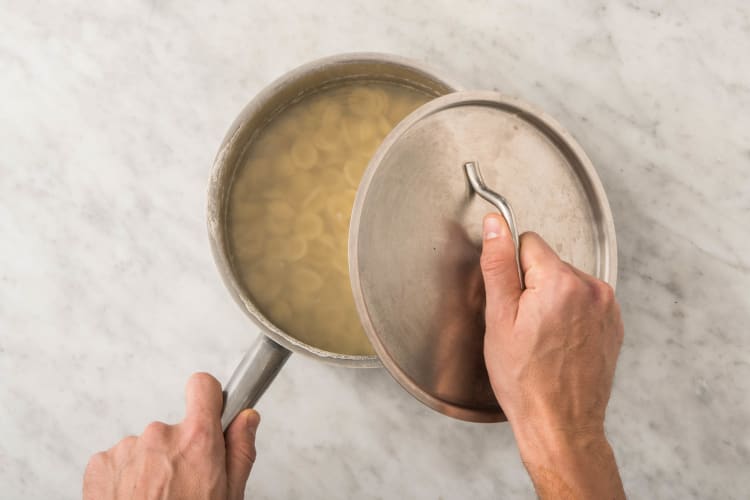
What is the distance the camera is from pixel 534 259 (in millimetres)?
606

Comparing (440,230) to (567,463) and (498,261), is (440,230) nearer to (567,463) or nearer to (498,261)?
(498,261)

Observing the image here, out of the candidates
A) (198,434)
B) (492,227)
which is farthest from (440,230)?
(198,434)

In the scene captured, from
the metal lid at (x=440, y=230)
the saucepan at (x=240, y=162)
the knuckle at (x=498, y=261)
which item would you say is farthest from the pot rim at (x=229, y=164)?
the knuckle at (x=498, y=261)

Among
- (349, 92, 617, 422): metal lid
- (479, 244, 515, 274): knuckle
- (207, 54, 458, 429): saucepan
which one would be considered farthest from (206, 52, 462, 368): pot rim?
(479, 244, 515, 274): knuckle

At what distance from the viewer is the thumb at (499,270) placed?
1.94 feet

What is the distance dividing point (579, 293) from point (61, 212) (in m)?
0.81

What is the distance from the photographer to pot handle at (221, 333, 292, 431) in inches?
27.7

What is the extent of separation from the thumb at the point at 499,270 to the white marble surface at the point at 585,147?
1.24ft

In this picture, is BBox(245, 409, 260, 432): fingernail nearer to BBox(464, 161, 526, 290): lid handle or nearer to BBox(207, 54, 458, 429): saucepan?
BBox(207, 54, 458, 429): saucepan

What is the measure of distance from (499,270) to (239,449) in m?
0.37

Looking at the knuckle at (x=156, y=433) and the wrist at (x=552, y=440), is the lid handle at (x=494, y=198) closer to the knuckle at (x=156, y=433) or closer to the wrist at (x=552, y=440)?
the wrist at (x=552, y=440)

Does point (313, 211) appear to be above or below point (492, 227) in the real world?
below

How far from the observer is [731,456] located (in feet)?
3.08

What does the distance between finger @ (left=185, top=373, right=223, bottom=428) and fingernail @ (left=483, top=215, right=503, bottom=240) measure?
0.36 metres
